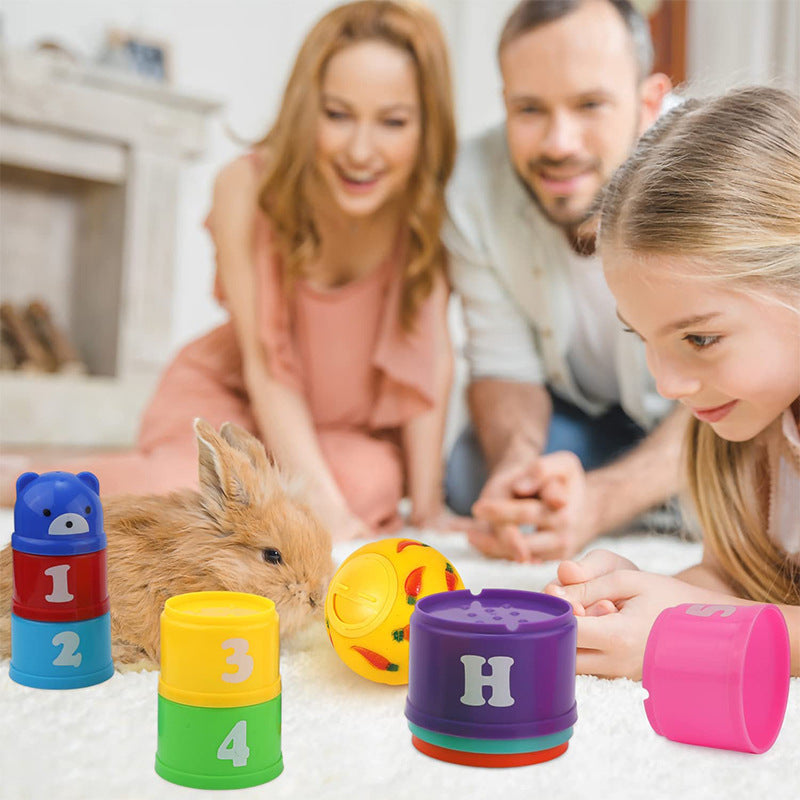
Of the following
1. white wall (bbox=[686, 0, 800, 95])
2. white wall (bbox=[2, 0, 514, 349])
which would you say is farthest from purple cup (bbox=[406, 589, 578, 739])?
white wall (bbox=[2, 0, 514, 349])

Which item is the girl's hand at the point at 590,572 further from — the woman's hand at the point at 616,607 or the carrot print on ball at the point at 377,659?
the carrot print on ball at the point at 377,659

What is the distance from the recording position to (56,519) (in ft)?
2.46

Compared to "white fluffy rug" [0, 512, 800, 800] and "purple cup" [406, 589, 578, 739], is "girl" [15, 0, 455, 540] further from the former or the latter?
"purple cup" [406, 589, 578, 739]

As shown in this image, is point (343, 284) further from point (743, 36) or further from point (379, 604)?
point (743, 36)

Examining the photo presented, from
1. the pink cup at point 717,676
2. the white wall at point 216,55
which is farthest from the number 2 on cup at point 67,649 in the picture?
the white wall at point 216,55

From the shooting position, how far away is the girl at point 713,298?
811 millimetres

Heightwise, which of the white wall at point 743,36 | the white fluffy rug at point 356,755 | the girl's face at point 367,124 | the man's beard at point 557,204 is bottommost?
the white fluffy rug at point 356,755

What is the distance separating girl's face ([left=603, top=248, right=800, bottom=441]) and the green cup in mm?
487

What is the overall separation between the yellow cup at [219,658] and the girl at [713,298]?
1.00ft

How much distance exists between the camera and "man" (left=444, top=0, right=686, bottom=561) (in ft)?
4.43

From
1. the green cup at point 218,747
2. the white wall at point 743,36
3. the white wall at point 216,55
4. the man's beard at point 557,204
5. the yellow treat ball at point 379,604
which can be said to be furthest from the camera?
the white wall at point 216,55

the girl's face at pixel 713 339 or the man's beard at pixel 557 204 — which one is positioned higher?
the man's beard at pixel 557 204

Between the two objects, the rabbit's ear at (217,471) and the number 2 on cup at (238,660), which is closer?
the number 2 on cup at (238,660)

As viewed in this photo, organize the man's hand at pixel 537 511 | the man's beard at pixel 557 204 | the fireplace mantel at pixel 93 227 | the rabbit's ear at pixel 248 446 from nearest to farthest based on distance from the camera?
the rabbit's ear at pixel 248 446, the man's hand at pixel 537 511, the man's beard at pixel 557 204, the fireplace mantel at pixel 93 227
